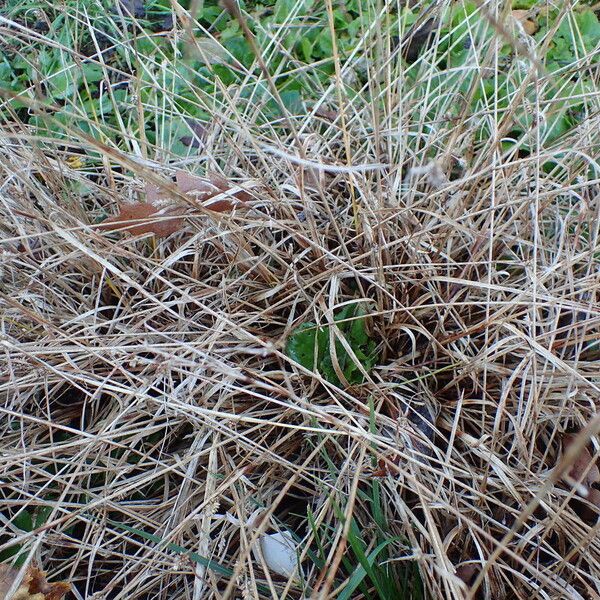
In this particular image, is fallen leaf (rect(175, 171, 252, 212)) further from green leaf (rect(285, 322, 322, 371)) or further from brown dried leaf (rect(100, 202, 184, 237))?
green leaf (rect(285, 322, 322, 371))

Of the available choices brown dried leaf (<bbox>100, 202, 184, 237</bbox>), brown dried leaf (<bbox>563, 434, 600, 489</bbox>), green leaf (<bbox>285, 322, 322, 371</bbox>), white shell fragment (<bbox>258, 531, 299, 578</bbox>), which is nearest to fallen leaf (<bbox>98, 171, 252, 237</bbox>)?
brown dried leaf (<bbox>100, 202, 184, 237</bbox>)

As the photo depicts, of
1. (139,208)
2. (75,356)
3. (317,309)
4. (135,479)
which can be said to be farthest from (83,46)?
(135,479)

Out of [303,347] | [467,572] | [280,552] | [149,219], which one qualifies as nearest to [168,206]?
[149,219]

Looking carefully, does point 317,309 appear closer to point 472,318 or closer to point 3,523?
point 472,318

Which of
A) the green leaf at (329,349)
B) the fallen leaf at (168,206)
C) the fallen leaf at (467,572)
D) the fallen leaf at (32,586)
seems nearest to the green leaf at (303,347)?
the green leaf at (329,349)

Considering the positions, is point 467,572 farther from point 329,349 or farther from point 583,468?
point 329,349

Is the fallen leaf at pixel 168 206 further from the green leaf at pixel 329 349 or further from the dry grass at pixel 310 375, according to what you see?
the green leaf at pixel 329 349
